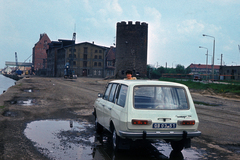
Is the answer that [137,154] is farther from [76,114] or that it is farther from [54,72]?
[54,72]

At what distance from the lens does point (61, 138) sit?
23.6 ft

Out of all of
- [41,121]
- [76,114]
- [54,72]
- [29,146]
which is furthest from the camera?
[54,72]

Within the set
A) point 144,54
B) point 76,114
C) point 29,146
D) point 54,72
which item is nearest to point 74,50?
point 54,72

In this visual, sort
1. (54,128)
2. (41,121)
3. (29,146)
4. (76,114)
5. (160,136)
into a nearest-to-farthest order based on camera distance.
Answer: (160,136) → (29,146) → (54,128) → (41,121) → (76,114)

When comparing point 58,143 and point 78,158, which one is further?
point 58,143

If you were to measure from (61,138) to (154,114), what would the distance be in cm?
296

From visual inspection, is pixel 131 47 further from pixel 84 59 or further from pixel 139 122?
pixel 139 122

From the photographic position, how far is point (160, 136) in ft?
17.9

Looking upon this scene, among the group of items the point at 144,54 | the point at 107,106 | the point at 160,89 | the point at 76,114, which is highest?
the point at 144,54

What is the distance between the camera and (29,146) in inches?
248

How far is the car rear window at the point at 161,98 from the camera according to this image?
5.69m

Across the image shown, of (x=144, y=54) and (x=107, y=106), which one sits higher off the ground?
(x=144, y=54)

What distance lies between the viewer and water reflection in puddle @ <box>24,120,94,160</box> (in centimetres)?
582

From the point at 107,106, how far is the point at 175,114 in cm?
193
